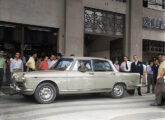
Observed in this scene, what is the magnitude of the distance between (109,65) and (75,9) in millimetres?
6365

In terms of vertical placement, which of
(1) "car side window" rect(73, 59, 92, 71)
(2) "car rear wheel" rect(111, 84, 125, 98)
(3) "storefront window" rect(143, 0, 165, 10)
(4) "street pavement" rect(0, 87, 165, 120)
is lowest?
(4) "street pavement" rect(0, 87, 165, 120)

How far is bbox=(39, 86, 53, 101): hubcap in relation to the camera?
8.08 meters

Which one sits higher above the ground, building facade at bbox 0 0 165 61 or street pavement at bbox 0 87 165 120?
building facade at bbox 0 0 165 61

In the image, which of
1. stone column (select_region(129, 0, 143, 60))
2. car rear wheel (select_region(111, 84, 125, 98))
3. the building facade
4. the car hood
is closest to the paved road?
the car hood

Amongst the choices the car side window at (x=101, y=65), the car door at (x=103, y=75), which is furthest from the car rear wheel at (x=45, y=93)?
the car side window at (x=101, y=65)

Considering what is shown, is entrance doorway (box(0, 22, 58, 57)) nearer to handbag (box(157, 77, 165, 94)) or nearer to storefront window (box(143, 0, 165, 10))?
handbag (box(157, 77, 165, 94))

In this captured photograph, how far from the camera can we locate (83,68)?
8891 mm

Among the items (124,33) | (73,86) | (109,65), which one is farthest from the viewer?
(124,33)

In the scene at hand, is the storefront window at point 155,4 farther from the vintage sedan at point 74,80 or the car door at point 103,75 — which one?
the car door at point 103,75

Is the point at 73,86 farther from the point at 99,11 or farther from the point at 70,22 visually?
the point at 99,11

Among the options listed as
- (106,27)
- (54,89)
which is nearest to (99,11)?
(106,27)

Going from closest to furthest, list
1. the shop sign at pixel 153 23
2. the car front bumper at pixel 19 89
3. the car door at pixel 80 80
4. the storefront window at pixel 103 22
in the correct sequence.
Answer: the car front bumper at pixel 19 89, the car door at pixel 80 80, the storefront window at pixel 103 22, the shop sign at pixel 153 23

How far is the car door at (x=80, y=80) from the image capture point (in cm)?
862

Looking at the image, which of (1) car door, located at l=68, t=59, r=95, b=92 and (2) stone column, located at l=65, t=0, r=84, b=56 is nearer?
(1) car door, located at l=68, t=59, r=95, b=92
